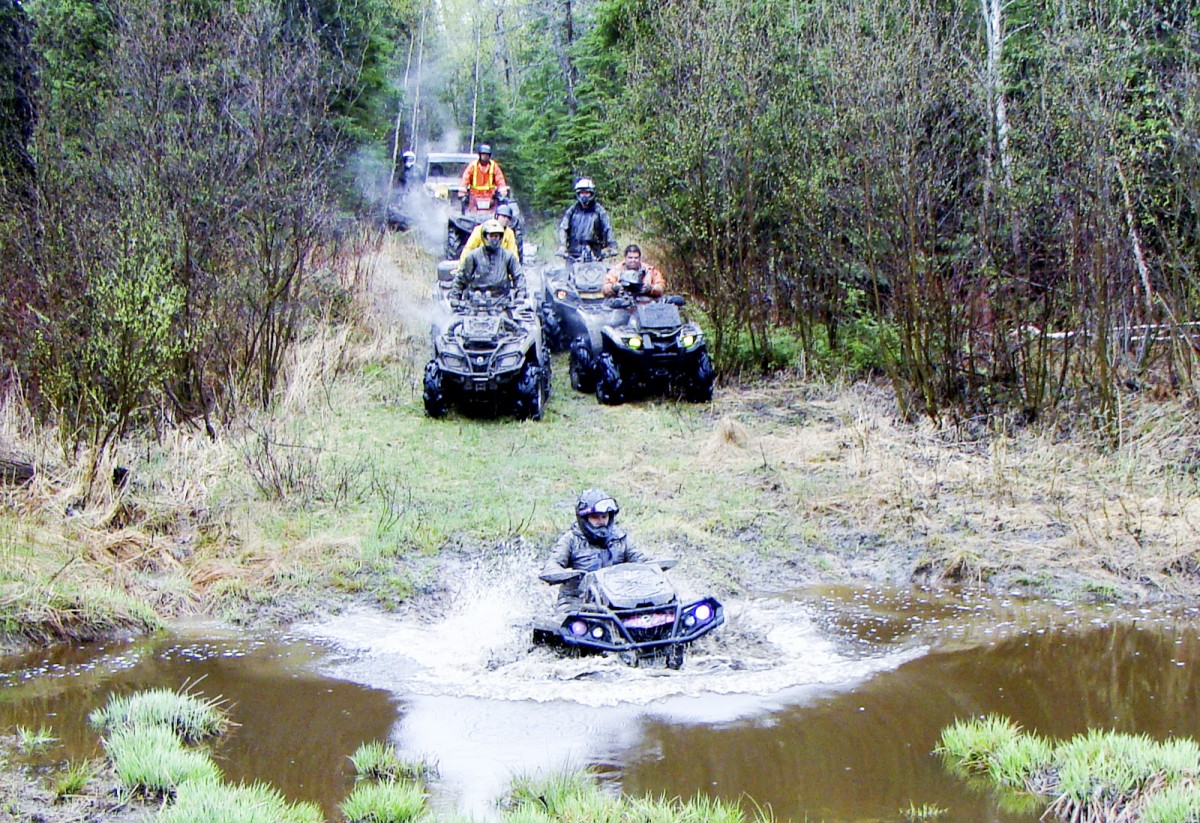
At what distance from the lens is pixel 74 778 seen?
5863 millimetres

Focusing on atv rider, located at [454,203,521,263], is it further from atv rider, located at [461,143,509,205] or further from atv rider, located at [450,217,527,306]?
atv rider, located at [461,143,509,205]

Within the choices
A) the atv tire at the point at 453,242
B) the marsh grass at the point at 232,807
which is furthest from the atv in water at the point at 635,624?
the atv tire at the point at 453,242

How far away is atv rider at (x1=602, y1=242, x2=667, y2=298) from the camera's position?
1684cm

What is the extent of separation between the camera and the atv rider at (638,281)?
1684 cm

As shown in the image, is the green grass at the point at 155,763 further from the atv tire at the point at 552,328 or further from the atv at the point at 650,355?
the atv tire at the point at 552,328

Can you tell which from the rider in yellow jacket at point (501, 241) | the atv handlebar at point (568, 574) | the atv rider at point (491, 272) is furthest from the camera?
the rider in yellow jacket at point (501, 241)

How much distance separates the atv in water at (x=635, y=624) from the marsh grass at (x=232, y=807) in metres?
2.62

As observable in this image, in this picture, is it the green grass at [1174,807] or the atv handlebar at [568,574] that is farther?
the atv handlebar at [568,574]

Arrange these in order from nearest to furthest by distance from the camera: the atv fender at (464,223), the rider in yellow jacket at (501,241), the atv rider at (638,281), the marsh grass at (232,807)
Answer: the marsh grass at (232,807)
the rider in yellow jacket at (501,241)
the atv rider at (638,281)
the atv fender at (464,223)

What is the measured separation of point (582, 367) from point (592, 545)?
7.93 m

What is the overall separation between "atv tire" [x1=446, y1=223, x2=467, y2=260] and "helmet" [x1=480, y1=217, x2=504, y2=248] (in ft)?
15.7

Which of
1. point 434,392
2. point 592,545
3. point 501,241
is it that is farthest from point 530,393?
point 592,545

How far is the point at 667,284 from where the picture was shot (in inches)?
851

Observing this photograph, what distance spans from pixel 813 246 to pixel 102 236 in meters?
9.56
